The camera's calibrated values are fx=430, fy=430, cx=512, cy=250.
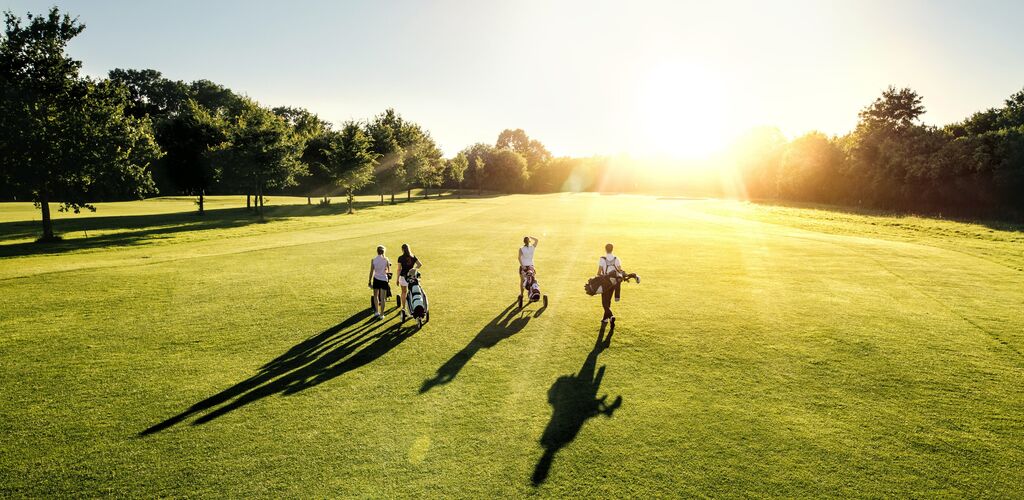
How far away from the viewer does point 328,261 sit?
21594 mm

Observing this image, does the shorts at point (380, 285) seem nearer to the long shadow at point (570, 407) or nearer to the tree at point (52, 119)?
the long shadow at point (570, 407)

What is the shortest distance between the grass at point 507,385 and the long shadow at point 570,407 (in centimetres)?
4

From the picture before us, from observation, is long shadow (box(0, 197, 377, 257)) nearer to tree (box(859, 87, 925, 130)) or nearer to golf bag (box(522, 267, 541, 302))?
golf bag (box(522, 267, 541, 302))

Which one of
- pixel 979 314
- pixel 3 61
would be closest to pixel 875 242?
pixel 979 314

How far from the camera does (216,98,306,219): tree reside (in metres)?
42.8

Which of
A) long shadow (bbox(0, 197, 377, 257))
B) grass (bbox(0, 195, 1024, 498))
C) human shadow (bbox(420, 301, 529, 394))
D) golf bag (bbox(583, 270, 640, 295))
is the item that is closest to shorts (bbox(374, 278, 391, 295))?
grass (bbox(0, 195, 1024, 498))

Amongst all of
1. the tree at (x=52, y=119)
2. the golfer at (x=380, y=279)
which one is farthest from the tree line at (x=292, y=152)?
the golfer at (x=380, y=279)

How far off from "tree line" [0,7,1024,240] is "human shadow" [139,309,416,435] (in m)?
27.8

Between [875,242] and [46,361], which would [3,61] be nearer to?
[46,361]

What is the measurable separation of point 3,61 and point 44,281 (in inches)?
765

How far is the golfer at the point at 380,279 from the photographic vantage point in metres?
13.0

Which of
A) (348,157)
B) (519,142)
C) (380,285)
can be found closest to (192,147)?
(348,157)

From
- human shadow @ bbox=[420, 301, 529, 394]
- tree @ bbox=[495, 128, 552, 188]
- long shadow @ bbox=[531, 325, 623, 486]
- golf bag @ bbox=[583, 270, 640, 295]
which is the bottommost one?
long shadow @ bbox=[531, 325, 623, 486]

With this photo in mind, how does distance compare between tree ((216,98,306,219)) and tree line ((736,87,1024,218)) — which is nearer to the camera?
tree ((216,98,306,219))
